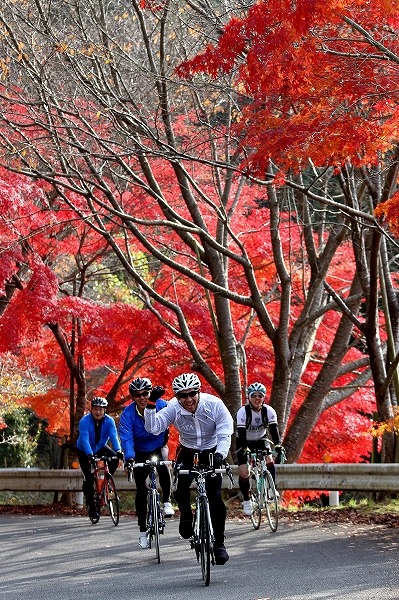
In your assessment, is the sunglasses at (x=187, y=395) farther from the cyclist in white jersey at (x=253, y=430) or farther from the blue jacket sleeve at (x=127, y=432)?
the cyclist in white jersey at (x=253, y=430)

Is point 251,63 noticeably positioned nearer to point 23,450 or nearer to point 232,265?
point 232,265

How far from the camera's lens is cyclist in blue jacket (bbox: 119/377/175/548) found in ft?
35.7

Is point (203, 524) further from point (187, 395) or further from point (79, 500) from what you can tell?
point (79, 500)

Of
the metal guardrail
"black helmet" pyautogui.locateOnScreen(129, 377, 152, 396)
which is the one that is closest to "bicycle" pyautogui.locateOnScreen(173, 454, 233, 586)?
"black helmet" pyautogui.locateOnScreen(129, 377, 152, 396)

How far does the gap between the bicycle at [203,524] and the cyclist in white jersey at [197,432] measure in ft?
0.32

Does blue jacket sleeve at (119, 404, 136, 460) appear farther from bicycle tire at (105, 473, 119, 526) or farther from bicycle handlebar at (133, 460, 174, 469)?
bicycle tire at (105, 473, 119, 526)

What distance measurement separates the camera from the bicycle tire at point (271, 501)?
40.2 feet

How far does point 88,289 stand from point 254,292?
11.9 meters

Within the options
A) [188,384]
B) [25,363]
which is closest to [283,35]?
[188,384]

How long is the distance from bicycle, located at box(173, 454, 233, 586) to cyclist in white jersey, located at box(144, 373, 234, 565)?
99 millimetres

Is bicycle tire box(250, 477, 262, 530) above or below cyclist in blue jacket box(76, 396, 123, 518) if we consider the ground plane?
below

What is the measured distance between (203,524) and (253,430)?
4261mm

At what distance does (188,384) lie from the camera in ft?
28.8

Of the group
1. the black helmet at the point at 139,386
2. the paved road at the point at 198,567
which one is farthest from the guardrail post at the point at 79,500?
the black helmet at the point at 139,386
